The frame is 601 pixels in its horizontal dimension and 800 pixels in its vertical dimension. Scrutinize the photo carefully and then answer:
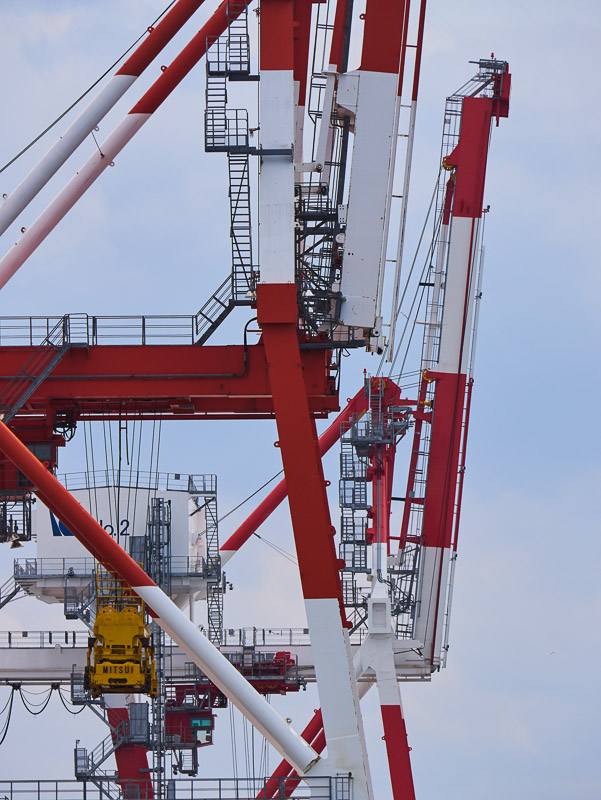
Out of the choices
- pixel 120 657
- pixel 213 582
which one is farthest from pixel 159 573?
pixel 120 657

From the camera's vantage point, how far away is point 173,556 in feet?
183

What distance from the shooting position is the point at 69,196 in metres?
38.1

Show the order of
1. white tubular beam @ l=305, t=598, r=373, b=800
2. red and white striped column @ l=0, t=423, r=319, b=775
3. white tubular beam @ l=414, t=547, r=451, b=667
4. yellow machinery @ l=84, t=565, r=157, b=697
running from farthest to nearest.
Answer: white tubular beam @ l=414, t=547, r=451, b=667 → yellow machinery @ l=84, t=565, r=157, b=697 → red and white striped column @ l=0, t=423, r=319, b=775 → white tubular beam @ l=305, t=598, r=373, b=800

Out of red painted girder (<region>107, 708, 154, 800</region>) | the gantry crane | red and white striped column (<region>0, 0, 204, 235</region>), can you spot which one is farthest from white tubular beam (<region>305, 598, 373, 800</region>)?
red painted girder (<region>107, 708, 154, 800</region>)

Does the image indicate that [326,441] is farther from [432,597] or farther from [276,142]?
[276,142]

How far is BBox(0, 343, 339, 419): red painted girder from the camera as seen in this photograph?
35.1 metres

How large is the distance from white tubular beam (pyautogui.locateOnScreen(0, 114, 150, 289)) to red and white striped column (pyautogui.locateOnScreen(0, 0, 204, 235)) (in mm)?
1373

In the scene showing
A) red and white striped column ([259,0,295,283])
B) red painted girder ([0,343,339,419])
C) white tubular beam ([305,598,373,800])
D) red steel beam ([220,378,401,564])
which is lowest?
white tubular beam ([305,598,373,800])

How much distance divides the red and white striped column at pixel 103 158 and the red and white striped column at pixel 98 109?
3.47 feet

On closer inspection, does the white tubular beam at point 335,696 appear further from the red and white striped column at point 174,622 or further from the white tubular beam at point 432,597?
the white tubular beam at point 432,597

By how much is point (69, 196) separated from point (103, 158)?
1062mm

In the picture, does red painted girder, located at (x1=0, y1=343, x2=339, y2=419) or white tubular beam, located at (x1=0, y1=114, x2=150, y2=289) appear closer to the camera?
red painted girder, located at (x1=0, y1=343, x2=339, y2=419)

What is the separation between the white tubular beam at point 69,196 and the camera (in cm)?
3766

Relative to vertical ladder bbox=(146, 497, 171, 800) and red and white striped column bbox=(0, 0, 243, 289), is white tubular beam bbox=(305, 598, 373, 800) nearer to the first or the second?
red and white striped column bbox=(0, 0, 243, 289)
